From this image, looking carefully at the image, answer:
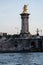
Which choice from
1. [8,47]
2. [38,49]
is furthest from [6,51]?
[38,49]

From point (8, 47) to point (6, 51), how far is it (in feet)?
3.06

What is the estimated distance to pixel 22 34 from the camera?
81.4 metres

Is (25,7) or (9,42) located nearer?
(9,42)

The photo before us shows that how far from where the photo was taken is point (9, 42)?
75562mm

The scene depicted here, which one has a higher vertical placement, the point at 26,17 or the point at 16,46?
the point at 26,17

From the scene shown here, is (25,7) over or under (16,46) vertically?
over

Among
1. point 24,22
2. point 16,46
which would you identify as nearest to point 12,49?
point 16,46

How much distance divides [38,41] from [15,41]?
501 centimetres

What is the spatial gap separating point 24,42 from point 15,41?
189cm

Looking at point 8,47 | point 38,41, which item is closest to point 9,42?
point 8,47

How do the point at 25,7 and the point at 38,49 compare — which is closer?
the point at 38,49

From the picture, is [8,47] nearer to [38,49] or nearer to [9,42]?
[9,42]

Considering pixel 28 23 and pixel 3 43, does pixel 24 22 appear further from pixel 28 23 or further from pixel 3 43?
pixel 3 43

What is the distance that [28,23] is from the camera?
80.8 metres
